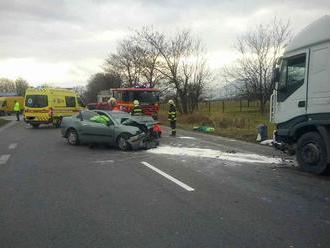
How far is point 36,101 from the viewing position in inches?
1100

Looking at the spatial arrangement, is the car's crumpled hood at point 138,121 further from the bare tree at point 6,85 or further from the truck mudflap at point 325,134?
the bare tree at point 6,85

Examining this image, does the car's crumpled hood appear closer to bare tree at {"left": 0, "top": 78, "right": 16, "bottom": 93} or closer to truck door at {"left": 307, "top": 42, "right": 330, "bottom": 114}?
truck door at {"left": 307, "top": 42, "right": 330, "bottom": 114}

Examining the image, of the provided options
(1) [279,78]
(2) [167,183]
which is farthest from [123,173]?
(1) [279,78]

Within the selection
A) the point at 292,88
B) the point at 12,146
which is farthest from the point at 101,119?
the point at 292,88

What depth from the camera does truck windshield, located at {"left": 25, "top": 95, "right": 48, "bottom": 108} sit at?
27.8 meters

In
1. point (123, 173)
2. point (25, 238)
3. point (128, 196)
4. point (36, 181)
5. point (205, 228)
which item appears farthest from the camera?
point (123, 173)

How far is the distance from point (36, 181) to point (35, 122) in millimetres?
19402

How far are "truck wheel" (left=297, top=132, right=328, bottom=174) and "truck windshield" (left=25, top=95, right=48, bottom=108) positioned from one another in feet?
65.7

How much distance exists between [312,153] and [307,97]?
130 cm

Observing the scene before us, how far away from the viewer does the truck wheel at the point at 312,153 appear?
10.2 m

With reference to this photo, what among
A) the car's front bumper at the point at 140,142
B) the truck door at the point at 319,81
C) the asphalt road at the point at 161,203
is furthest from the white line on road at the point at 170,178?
the truck door at the point at 319,81

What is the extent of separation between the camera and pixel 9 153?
48.8 ft

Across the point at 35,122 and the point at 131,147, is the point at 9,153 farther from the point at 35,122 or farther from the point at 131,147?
the point at 35,122

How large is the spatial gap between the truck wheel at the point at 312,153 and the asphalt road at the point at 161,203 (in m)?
0.31
